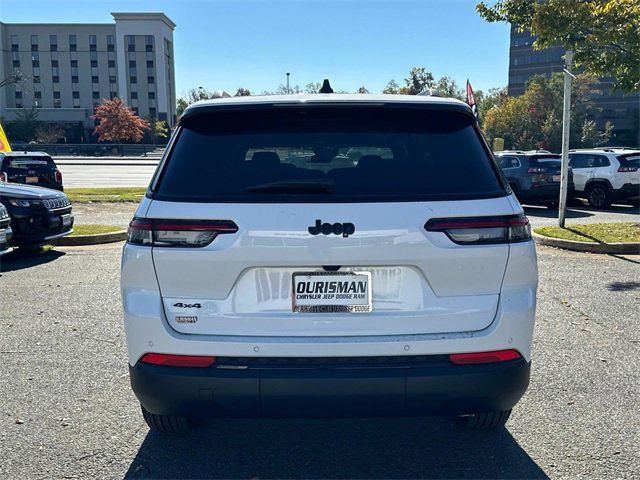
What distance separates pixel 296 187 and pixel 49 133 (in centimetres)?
9861

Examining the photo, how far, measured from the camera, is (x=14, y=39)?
111625 millimetres

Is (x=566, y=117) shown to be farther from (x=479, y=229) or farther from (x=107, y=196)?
(x=107, y=196)

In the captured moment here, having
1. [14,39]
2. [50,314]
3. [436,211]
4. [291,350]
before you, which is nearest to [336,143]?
[436,211]

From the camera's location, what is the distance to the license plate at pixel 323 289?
8.72 feet

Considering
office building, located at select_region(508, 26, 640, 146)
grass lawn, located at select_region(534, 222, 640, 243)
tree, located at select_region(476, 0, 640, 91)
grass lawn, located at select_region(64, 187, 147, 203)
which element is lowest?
grass lawn, located at select_region(534, 222, 640, 243)

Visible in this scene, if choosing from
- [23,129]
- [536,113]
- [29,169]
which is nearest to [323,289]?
[29,169]

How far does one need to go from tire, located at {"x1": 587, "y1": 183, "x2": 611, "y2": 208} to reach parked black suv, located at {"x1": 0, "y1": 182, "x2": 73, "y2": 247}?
14165mm

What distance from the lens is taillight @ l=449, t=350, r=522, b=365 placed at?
8.83ft

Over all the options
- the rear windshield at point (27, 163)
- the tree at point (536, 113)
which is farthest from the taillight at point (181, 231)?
the tree at point (536, 113)

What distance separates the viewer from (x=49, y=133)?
299 feet

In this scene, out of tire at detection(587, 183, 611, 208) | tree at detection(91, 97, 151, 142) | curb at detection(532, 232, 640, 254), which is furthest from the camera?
tree at detection(91, 97, 151, 142)

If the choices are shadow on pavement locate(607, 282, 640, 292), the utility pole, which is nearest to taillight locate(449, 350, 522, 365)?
shadow on pavement locate(607, 282, 640, 292)

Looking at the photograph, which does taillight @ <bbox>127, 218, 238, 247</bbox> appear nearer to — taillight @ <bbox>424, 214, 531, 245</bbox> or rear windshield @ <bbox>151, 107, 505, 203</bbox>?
rear windshield @ <bbox>151, 107, 505, 203</bbox>

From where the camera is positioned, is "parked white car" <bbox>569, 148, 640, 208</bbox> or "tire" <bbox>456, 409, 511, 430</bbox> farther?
"parked white car" <bbox>569, 148, 640, 208</bbox>
